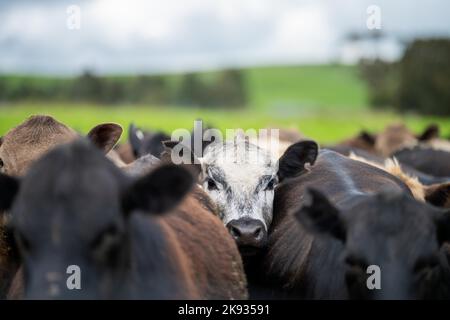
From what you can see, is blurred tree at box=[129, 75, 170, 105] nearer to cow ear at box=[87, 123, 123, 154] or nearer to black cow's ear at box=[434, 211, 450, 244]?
cow ear at box=[87, 123, 123, 154]

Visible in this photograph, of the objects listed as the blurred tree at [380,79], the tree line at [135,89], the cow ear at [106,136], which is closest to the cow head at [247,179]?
the cow ear at [106,136]

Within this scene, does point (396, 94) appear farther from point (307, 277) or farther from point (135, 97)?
point (307, 277)

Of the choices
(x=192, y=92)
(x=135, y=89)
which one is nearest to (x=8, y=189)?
(x=135, y=89)

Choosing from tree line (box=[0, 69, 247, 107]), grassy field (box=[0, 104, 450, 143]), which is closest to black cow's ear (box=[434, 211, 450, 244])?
grassy field (box=[0, 104, 450, 143])

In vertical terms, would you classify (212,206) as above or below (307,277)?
above

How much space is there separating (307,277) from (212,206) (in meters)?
1.05

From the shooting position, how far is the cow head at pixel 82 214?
374 centimetres

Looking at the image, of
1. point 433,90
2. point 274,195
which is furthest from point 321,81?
point 274,195

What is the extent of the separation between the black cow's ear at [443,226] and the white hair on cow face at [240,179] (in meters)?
1.93

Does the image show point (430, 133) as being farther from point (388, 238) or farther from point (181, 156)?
point (388, 238)

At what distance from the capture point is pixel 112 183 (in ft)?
12.8

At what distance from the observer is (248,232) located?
20.0ft

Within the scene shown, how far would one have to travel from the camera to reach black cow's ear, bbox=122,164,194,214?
3914 mm
